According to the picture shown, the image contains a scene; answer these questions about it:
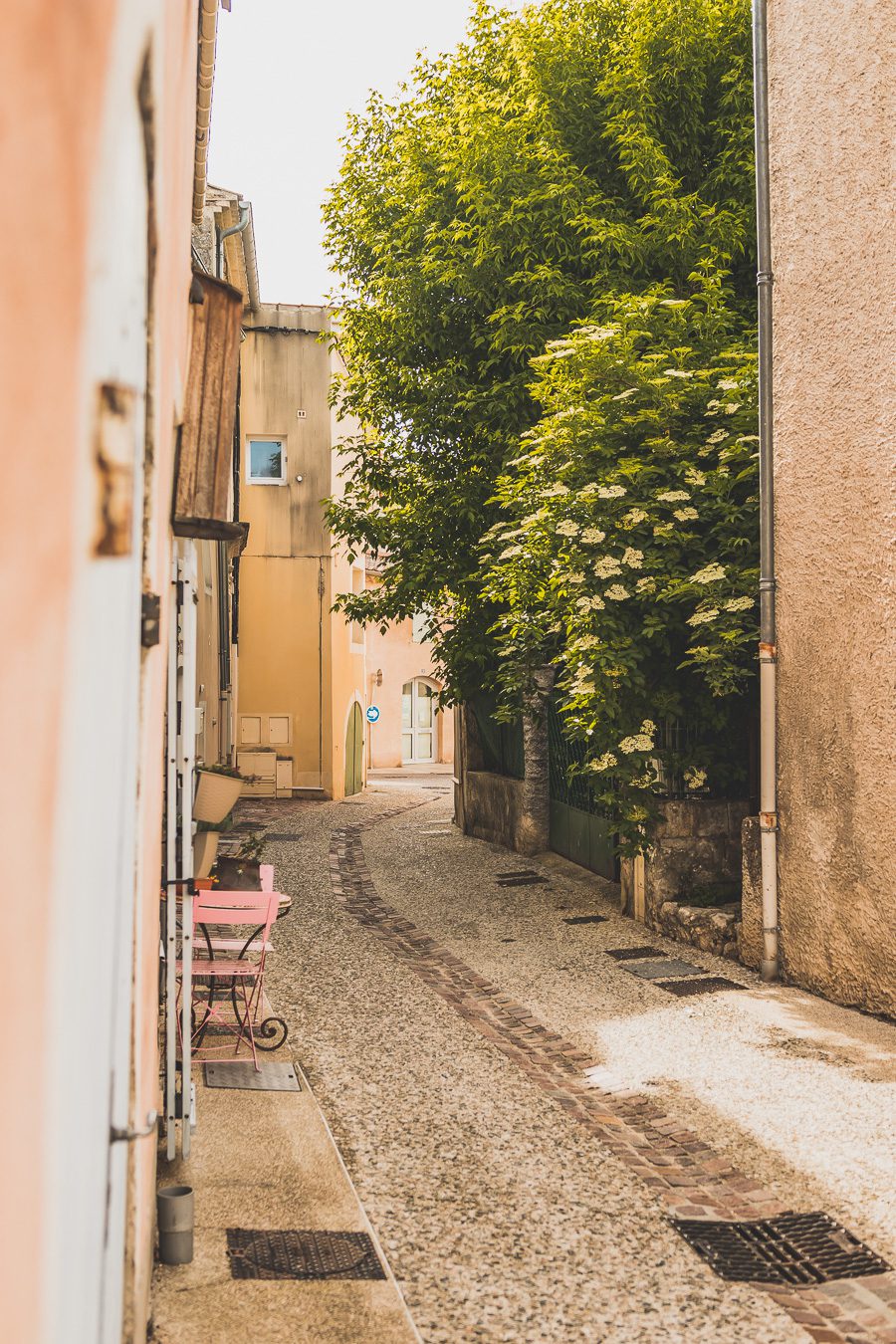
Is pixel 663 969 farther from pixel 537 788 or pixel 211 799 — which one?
pixel 537 788

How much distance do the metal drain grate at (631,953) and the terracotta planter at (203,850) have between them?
10.8 feet

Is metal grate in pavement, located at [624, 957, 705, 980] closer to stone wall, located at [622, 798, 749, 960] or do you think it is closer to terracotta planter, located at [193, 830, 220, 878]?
stone wall, located at [622, 798, 749, 960]

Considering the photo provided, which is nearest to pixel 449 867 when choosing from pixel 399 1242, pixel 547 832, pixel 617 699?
pixel 547 832

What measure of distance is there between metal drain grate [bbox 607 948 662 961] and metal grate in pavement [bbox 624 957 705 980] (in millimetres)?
193

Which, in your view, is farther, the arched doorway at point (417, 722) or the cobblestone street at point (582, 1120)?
the arched doorway at point (417, 722)

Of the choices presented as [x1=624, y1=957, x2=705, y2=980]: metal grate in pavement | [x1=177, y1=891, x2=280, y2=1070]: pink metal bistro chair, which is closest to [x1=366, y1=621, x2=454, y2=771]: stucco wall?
[x1=624, y1=957, x2=705, y2=980]: metal grate in pavement

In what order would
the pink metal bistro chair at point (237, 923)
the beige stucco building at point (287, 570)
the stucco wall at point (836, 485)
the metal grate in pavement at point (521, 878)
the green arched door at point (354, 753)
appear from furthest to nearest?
1. the green arched door at point (354, 753)
2. the beige stucco building at point (287, 570)
3. the metal grate in pavement at point (521, 878)
4. the stucco wall at point (836, 485)
5. the pink metal bistro chair at point (237, 923)

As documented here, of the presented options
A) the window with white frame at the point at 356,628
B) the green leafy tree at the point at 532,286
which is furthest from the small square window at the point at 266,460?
the green leafy tree at the point at 532,286

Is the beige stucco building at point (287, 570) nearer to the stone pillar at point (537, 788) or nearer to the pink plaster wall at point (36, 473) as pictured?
the stone pillar at point (537, 788)

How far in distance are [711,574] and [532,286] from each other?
553cm

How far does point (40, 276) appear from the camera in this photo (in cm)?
133

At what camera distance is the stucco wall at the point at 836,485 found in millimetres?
7039

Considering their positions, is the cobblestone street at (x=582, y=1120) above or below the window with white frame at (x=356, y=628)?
below

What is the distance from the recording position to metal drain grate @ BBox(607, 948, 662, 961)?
8.88m
